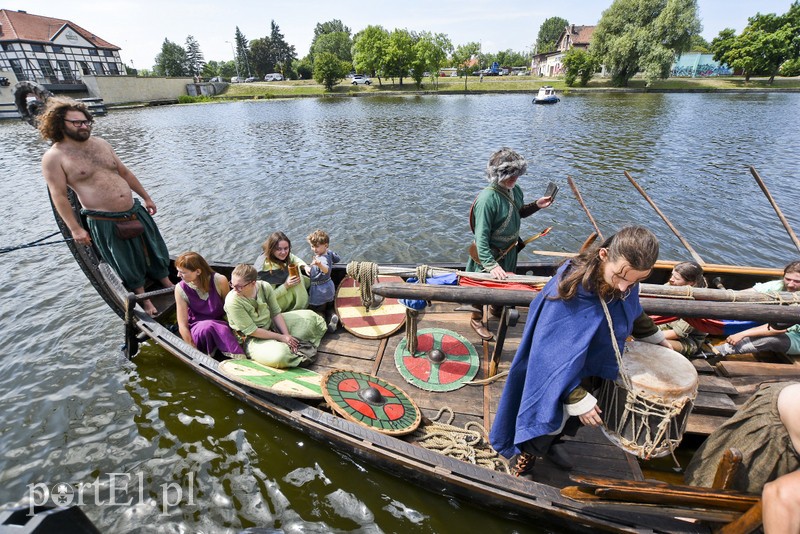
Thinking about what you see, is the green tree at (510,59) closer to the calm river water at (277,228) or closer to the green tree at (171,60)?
the green tree at (171,60)

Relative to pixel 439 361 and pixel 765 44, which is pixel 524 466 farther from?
pixel 765 44

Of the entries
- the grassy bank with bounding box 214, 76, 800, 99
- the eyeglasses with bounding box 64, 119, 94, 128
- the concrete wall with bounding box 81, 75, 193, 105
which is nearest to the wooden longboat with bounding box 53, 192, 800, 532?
the eyeglasses with bounding box 64, 119, 94, 128

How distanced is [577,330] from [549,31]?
485ft

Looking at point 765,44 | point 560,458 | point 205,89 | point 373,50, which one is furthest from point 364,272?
point 765,44

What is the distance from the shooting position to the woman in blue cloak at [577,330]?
6.68 feet

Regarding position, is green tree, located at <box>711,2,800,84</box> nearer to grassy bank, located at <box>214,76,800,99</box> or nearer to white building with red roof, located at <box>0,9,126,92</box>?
grassy bank, located at <box>214,76,800,99</box>

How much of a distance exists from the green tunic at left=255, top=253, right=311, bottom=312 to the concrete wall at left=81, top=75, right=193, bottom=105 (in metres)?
58.7

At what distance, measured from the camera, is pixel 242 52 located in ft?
302

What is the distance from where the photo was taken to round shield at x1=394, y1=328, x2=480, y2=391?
4.15 m

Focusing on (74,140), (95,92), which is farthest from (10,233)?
(95,92)

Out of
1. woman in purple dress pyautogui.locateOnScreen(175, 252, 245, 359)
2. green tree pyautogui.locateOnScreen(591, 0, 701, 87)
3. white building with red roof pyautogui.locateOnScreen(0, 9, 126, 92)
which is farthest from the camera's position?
white building with red roof pyautogui.locateOnScreen(0, 9, 126, 92)

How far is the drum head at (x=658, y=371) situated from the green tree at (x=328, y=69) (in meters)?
67.1

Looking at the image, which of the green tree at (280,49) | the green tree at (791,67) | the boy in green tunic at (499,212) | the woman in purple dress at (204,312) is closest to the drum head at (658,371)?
the boy in green tunic at (499,212)

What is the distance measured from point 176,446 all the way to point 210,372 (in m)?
1.24
